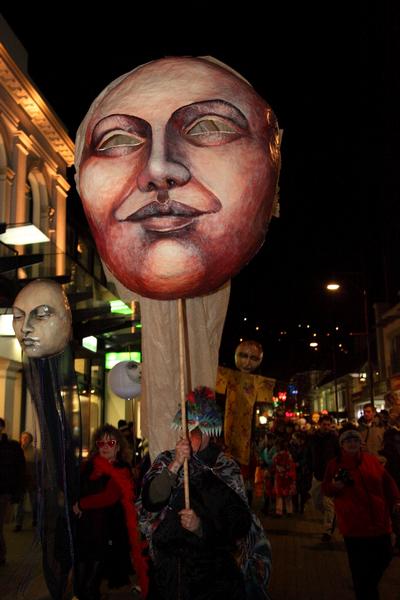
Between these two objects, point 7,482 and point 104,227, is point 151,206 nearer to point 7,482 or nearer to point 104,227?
point 104,227

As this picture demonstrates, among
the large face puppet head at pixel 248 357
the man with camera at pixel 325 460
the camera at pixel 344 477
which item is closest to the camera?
the camera at pixel 344 477

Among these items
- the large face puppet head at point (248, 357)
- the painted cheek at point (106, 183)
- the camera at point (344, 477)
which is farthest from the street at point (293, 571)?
the painted cheek at point (106, 183)

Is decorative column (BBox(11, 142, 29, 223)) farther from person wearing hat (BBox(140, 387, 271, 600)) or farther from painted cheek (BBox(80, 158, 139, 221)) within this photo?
painted cheek (BBox(80, 158, 139, 221))

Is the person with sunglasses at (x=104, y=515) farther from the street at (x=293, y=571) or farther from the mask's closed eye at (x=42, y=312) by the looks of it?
the mask's closed eye at (x=42, y=312)

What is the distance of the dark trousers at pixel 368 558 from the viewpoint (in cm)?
538

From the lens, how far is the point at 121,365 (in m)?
8.19

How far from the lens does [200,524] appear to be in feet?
10.7

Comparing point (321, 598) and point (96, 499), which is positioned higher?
point (96, 499)

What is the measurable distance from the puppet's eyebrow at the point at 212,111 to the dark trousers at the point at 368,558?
3.95 m

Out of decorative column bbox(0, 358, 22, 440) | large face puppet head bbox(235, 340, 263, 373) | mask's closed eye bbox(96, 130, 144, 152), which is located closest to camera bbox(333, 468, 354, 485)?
large face puppet head bbox(235, 340, 263, 373)

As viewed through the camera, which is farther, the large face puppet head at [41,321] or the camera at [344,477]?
the camera at [344,477]

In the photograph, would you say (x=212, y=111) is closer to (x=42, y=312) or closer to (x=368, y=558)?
(x=42, y=312)

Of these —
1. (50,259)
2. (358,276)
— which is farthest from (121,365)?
(358,276)

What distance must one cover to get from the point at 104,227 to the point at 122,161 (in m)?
0.30
